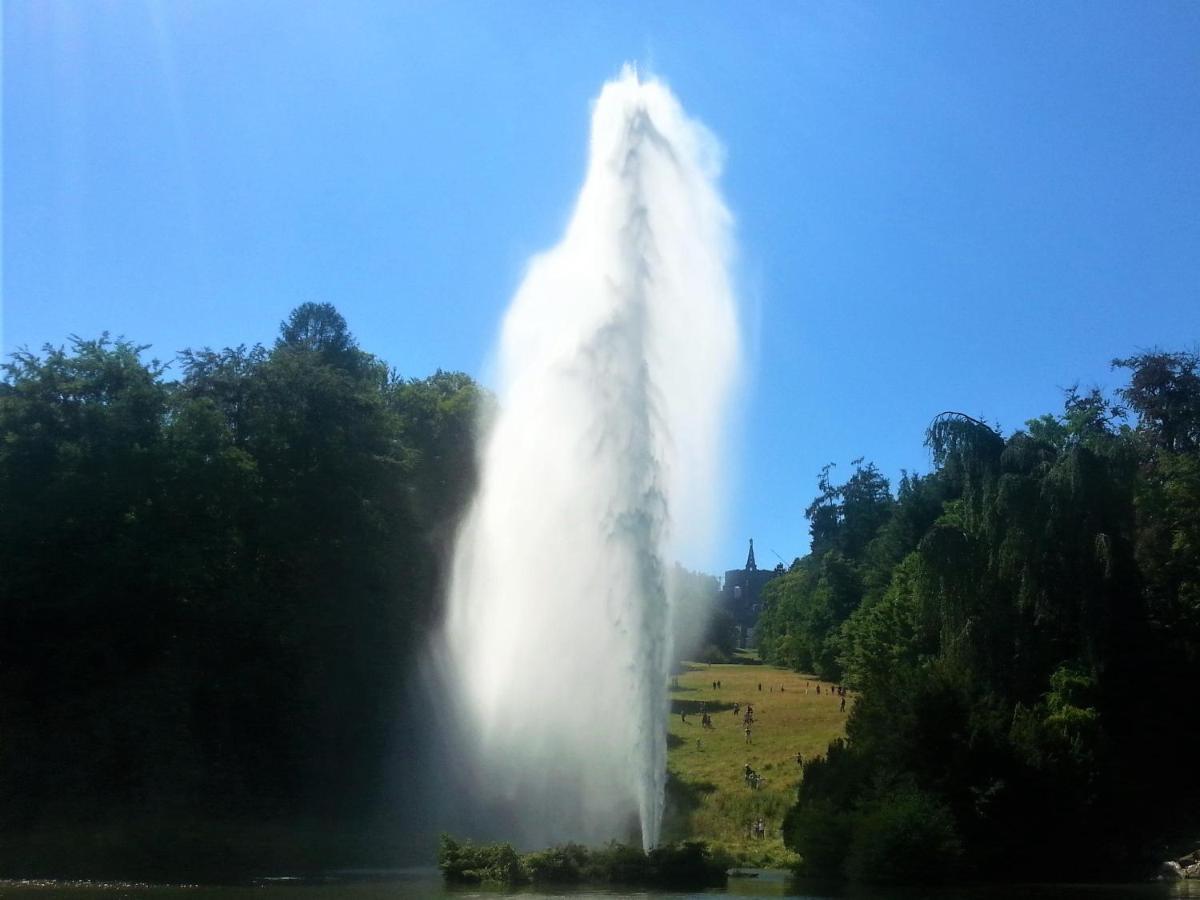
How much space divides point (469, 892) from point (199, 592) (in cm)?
2281

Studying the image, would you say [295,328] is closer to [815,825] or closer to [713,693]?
[713,693]

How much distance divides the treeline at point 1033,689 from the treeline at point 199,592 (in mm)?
20044

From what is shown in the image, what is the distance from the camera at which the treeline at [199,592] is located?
38.5 meters

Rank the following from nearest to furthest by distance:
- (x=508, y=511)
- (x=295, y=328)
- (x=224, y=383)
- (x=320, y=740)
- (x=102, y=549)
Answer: (x=102, y=549), (x=508, y=511), (x=320, y=740), (x=224, y=383), (x=295, y=328)

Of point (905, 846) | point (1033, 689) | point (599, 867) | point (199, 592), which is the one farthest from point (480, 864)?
point (1033, 689)

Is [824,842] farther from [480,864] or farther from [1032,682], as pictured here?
[1032,682]

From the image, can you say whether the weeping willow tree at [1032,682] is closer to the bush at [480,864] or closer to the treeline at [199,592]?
the bush at [480,864]

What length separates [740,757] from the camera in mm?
54844

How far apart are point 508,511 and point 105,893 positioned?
19.7m

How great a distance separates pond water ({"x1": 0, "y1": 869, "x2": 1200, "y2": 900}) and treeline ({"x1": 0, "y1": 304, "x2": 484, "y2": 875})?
8705 millimetres

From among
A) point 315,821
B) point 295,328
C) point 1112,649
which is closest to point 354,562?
point 315,821

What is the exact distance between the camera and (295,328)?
80.9 m

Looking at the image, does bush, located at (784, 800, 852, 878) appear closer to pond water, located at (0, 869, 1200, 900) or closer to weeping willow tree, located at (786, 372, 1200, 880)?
weeping willow tree, located at (786, 372, 1200, 880)

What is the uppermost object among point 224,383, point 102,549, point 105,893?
point 224,383
